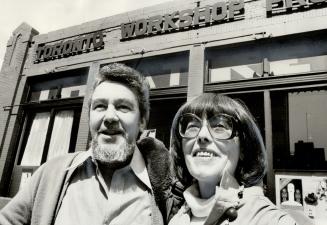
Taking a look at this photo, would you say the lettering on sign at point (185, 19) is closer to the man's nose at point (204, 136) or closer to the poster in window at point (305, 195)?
the poster in window at point (305, 195)

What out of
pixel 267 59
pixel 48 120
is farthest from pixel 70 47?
pixel 267 59

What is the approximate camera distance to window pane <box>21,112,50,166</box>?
866 centimetres

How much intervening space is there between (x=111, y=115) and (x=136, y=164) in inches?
16.2

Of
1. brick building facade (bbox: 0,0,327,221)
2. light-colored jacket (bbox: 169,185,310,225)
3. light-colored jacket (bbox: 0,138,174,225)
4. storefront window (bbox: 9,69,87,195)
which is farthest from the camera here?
storefront window (bbox: 9,69,87,195)

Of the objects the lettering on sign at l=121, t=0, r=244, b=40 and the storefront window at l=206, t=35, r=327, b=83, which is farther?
the lettering on sign at l=121, t=0, r=244, b=40

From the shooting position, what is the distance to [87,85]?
8.33 metres

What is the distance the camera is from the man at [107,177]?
1.88m

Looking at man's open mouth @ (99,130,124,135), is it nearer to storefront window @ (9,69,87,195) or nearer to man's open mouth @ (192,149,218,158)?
man's open mouth @ (192,149,218,158)

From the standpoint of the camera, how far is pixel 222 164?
174 cm

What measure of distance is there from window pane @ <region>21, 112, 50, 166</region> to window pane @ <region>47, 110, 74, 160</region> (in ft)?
1.29

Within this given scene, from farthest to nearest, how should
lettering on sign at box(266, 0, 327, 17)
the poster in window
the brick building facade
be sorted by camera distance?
lettering on sign at box(266, 0, 327, 17) → the brick building facade → the poster in window

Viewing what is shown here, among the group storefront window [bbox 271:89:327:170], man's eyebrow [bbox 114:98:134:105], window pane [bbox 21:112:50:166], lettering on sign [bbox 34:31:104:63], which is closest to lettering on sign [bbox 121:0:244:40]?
lettering on sign [bbox 34:31:104:63]

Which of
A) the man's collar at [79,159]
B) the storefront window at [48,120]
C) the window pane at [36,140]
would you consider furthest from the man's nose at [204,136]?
the window pane at [36,140]

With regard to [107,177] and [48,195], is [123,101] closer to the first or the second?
[107,177]
